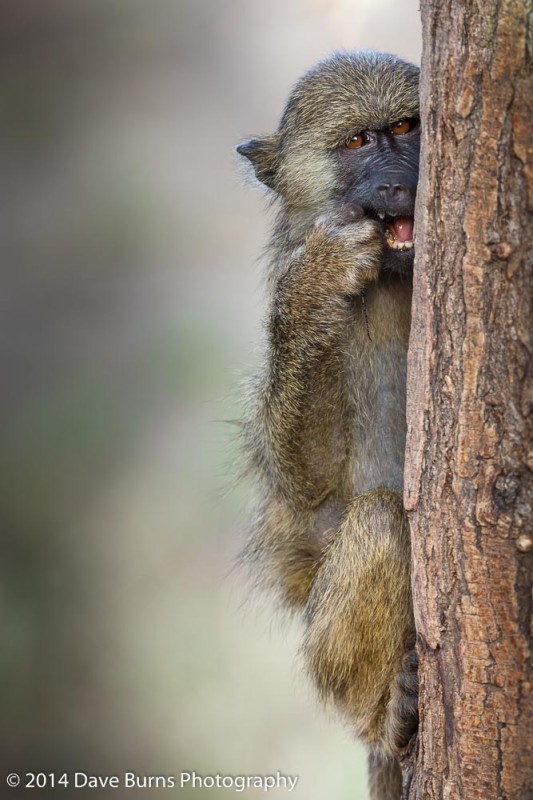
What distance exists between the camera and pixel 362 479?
344 cm

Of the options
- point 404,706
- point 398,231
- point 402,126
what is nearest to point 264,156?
A: point 402,126

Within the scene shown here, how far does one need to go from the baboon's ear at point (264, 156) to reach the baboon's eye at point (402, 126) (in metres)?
0.59

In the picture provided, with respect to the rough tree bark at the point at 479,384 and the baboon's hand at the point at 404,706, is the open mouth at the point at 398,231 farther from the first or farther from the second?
the baboon's hand at the point at 404,706

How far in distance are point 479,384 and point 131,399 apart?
16.2ft

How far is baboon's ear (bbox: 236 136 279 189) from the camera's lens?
399 cm

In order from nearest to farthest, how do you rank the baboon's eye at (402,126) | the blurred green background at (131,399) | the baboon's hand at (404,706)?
1. the baboon's hand at (404,706)
2. the baboon's eye at (402,126)
3. the blurred green background at (131,399)

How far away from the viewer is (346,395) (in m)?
3.43

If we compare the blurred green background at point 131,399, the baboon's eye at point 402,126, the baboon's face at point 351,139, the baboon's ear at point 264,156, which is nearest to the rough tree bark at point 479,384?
the baboon's face at point 351,139

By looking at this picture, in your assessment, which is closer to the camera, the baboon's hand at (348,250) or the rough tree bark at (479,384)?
the rough tree bark at (479,384)

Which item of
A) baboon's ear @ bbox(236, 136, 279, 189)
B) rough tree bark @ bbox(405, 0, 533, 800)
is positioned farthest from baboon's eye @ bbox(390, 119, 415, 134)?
rough tree bark @ bbox(405, 0, 533, 800)

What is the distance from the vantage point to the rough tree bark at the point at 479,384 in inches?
82.9

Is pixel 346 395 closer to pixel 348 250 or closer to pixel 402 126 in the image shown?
pixel 348 250

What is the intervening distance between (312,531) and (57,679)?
11.9 ft

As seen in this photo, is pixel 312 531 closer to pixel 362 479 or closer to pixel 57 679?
pixel 362 479
